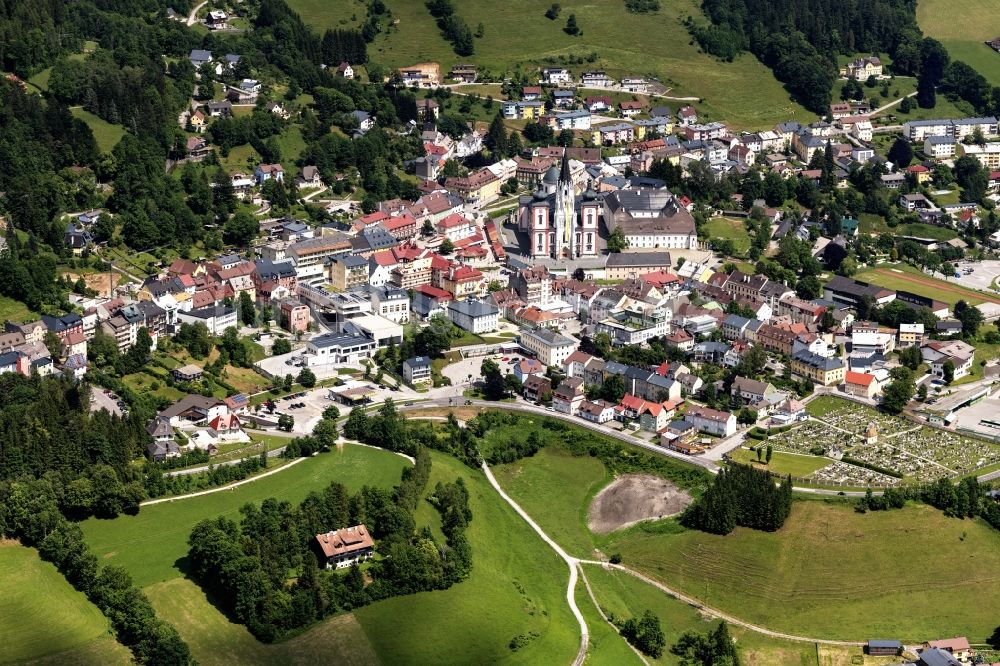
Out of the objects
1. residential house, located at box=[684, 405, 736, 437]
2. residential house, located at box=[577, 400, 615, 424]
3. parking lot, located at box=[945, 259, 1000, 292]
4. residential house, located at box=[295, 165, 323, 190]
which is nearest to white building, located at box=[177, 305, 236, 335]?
residential house, located at box=[577, 400, 615, 424]

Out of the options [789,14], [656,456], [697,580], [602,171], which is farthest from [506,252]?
[789,14]

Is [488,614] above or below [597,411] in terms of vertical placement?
below

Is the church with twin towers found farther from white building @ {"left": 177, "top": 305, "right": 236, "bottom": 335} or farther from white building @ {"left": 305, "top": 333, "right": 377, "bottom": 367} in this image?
white building @ {"left": 177, "top": 305, "right": 236, "bottom": 335}

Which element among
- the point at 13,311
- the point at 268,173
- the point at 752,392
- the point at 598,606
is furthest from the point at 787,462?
the point at 268,173

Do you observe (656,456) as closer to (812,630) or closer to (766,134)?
(812,630)

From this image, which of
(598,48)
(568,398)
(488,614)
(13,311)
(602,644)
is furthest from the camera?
(598,48)

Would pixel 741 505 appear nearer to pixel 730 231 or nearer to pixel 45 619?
pixel 45 619
